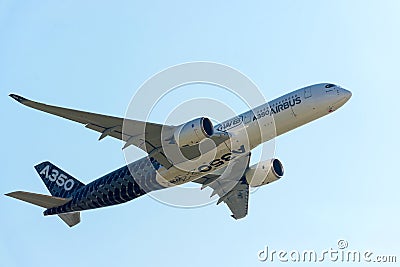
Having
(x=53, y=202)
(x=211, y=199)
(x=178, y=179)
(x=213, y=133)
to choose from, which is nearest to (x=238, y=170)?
(x=211, y=199)

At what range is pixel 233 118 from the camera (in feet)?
159

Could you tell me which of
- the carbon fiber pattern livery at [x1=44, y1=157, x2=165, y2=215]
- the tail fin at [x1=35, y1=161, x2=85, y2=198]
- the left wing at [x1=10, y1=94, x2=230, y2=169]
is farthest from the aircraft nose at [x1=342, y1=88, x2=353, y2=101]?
the tail fin at [x1=35, y1=161, x2=85, y2=198]

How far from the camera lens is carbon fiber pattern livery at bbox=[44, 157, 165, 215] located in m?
50.4

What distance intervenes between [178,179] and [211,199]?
7.33 metres

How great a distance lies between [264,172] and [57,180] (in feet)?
60.5

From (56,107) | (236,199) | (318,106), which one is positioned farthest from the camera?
(236,199)

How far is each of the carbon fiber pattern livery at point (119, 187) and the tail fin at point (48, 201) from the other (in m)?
0.88

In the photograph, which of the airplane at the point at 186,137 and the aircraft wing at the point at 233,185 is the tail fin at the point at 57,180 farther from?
the aircraft wing at the point at 233,185

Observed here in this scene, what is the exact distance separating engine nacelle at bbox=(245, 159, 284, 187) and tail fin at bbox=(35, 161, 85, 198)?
14136 mm

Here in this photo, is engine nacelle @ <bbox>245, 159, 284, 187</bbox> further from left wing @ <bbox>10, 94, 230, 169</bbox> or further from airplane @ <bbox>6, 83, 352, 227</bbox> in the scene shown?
left wing @ <bbox>10, 94, 230, 169</bbox>

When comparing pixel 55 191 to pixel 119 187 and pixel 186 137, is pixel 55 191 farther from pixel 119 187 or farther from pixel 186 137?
pixel 186 137

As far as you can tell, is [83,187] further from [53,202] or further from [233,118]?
[233,118]

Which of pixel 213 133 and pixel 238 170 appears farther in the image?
pixel 238 170

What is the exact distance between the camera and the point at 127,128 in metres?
46.6
